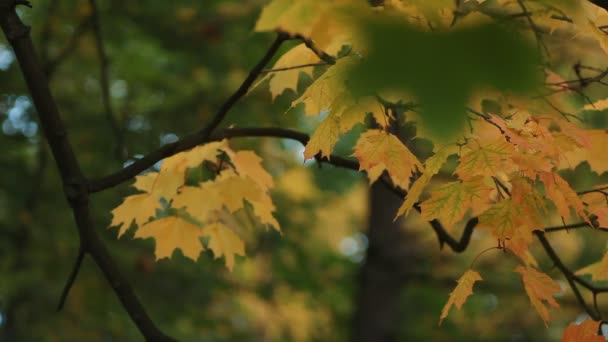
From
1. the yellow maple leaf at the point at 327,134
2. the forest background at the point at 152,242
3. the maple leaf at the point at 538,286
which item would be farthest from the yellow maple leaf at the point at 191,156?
the forest background at the point at 152,242

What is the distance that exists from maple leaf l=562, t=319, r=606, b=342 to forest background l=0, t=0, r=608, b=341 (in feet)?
7.90

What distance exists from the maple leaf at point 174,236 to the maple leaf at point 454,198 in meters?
0.82

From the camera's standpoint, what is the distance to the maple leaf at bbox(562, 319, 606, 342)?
1.92 meters

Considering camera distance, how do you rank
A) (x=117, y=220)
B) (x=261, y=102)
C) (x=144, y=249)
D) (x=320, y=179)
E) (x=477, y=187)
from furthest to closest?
(x=320, y=179) → (x=261, y=102) → (x=144, y=249) → (x=117, y=220) → (x=477, y=187)

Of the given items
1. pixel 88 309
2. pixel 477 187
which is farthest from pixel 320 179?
pixel 477 187

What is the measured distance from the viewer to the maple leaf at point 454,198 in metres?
1.82

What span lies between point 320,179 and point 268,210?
14.2ft

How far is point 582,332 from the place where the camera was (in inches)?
76.0

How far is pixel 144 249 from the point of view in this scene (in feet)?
16.4

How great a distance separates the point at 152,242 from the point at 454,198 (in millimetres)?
3449

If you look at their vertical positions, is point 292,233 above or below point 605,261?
below

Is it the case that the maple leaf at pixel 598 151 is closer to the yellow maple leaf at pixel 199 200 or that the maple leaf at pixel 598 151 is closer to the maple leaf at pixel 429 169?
the maple leaf at pixel 429 169

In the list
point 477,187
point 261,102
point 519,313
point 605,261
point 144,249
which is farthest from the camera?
point 519,313

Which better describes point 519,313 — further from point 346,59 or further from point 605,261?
point 346,59
